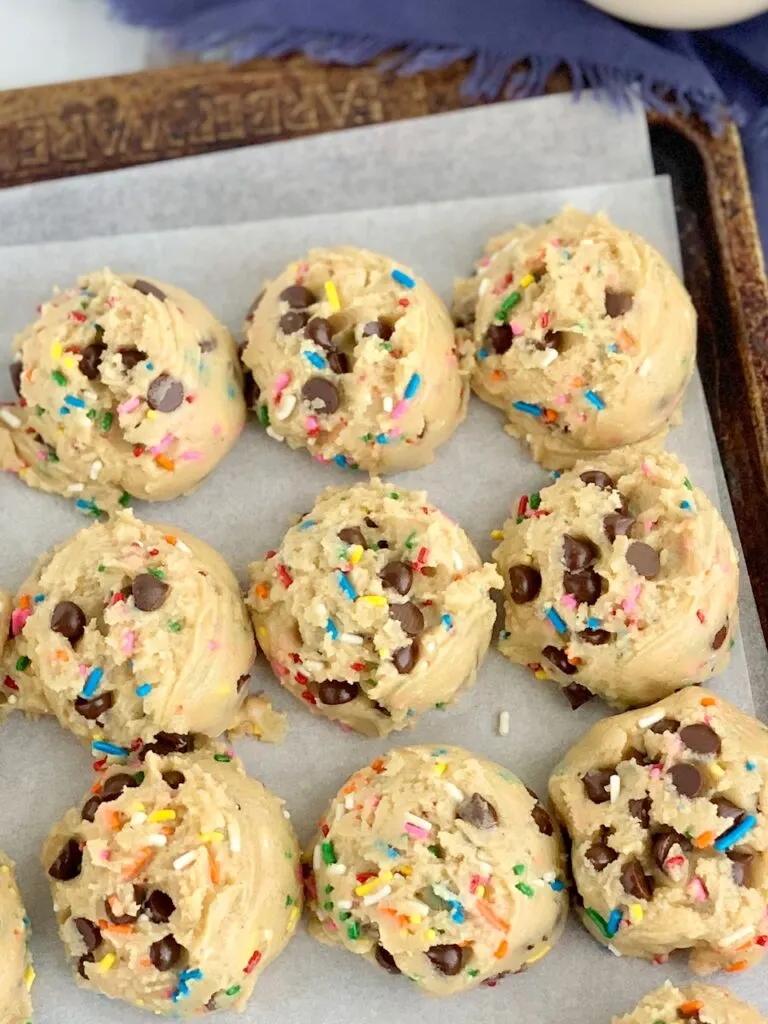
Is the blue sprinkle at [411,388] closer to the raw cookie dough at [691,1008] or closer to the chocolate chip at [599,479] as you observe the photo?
the chocolate chip at [599,479]

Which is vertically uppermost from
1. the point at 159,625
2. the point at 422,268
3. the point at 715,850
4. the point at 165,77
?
the point at 165,77

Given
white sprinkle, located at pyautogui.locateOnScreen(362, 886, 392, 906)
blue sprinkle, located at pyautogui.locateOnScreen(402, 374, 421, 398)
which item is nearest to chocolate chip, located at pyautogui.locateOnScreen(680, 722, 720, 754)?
white sprinkle, located at pyautogui.locateOnScreen(362, 886, 392, 906)

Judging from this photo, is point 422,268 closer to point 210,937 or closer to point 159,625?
point 159,625

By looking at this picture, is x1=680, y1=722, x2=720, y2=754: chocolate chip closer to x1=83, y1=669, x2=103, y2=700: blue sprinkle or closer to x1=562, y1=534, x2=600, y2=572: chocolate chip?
x1=562, y1=534, x2=600, y2=572: chocolate chip

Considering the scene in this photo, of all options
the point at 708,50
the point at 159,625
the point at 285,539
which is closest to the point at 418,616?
the point at 285,539

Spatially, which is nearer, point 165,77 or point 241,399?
point 241,399

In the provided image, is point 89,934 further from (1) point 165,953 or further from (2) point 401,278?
(2) point 401,278

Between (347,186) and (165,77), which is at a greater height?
(165,77)
